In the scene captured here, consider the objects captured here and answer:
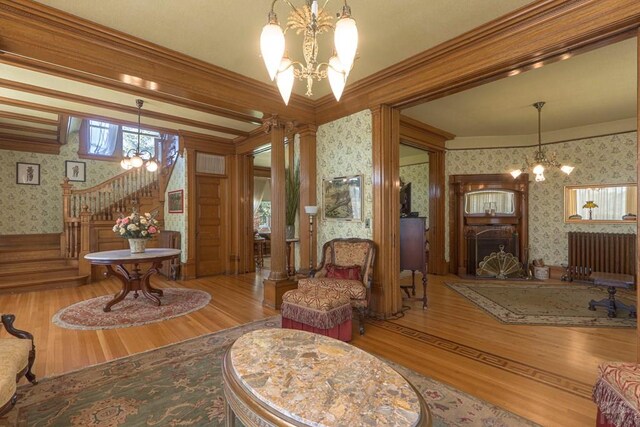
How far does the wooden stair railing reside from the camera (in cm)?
631

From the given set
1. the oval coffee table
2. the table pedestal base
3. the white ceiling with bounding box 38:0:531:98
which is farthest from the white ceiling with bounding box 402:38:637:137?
the table pedestal base

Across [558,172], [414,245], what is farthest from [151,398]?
[558,172]

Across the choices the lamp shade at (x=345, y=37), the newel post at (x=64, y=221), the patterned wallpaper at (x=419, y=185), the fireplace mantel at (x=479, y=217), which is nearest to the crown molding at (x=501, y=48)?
the lamp shade at (x=345, y=37)

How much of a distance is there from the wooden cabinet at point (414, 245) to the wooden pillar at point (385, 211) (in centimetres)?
37

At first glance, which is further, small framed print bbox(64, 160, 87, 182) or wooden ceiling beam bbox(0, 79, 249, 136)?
small framed print bbox(64, 160, 87, 182)

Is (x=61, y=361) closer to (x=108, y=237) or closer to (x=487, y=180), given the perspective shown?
(x=108, y=237)

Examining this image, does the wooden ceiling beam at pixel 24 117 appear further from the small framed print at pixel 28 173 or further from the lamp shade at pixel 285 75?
the lamp shade at pixel 285 75

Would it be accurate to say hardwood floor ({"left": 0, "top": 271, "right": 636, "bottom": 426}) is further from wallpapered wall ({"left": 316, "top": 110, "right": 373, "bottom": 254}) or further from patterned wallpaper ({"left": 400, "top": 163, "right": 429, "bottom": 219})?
patterned wallpaper ({"left": 400, "top": 163, "right": 429, "bottom": 219})

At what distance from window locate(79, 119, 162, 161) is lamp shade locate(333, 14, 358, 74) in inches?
296

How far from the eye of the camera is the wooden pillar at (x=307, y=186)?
4.84m

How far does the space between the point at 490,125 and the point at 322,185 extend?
13.2ft

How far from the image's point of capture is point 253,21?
9.07 feet

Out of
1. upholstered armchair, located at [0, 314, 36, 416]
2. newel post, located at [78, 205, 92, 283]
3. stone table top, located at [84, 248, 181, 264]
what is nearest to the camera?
upholstered armchair, located at [0, 314, 36, 416]

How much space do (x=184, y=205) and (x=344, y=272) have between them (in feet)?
14.0
